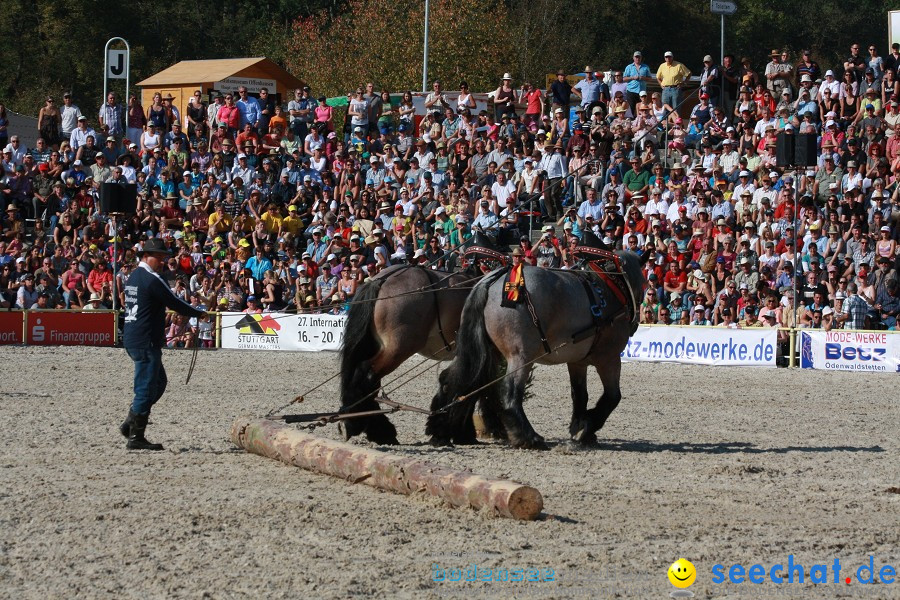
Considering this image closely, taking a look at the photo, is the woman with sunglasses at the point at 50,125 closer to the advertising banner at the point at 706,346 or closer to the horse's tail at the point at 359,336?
the advertising banner at the point at 706,346

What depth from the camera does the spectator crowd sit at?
2061cm

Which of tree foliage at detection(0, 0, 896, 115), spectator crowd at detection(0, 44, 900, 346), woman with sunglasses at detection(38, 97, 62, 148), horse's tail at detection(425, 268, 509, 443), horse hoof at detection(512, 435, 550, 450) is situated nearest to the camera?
horse hoof at detection(512, 435, 550, 450)

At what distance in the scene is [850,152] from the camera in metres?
21.9

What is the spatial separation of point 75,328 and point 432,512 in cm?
1710

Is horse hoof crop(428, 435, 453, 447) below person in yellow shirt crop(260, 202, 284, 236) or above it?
below

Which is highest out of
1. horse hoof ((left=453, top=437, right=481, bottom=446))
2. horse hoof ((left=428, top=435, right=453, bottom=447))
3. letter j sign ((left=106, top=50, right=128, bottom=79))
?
letter j sign ((left=106, top=50, right=128, bottom=79))

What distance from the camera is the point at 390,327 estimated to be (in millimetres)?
11016

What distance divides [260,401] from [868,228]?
11.5 meters

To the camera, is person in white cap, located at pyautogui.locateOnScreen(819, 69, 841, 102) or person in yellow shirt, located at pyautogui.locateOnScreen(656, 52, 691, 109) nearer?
person in white cap, located at pyautogui.locateOnScreen(819, 69, 841, 102)

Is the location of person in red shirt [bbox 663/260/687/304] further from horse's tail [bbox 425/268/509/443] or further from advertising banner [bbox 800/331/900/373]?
horse's tail [bbox 425/268/509/443]

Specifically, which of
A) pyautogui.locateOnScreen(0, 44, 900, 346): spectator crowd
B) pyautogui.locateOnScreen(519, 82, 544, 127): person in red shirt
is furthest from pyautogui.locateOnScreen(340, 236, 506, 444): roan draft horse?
pyautogui.locateOnScreen(519, 82, 544, 127): person in red shirt

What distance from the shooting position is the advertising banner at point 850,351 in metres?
18.5

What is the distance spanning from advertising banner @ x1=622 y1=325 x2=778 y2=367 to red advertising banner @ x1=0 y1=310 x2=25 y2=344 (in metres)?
11.4

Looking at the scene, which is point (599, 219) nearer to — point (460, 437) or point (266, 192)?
point (266, 192)
